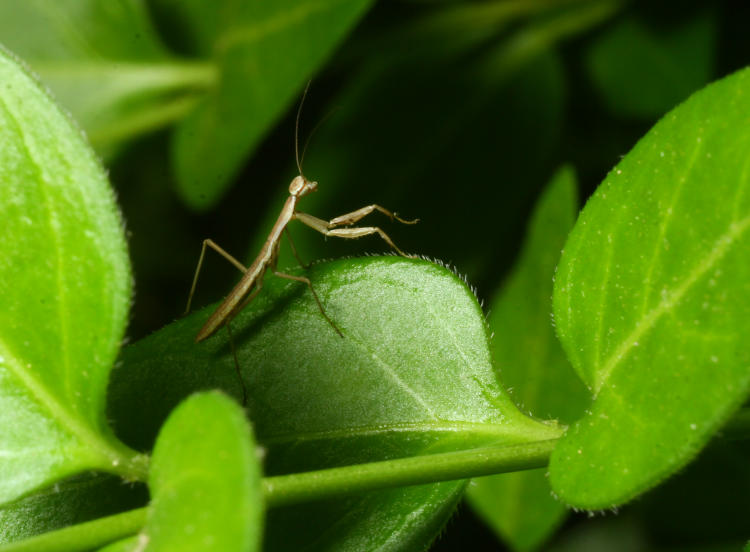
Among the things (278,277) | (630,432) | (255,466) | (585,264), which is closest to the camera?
(255,466)

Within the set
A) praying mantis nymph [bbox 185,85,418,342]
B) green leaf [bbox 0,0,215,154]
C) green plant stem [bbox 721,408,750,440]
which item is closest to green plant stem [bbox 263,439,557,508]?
green plant stem [bbox 721,408,750,440]

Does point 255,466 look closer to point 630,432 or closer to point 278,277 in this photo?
point 630,432

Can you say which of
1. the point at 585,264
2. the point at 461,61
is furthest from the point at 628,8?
the point at 585,264

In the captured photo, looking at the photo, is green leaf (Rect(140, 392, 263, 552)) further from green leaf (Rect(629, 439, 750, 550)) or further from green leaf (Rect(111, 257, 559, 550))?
green leaf (Rect(629, 439, 750, 550))

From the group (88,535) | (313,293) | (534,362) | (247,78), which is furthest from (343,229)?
(88,535)

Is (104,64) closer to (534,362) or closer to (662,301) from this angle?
(534,362)
